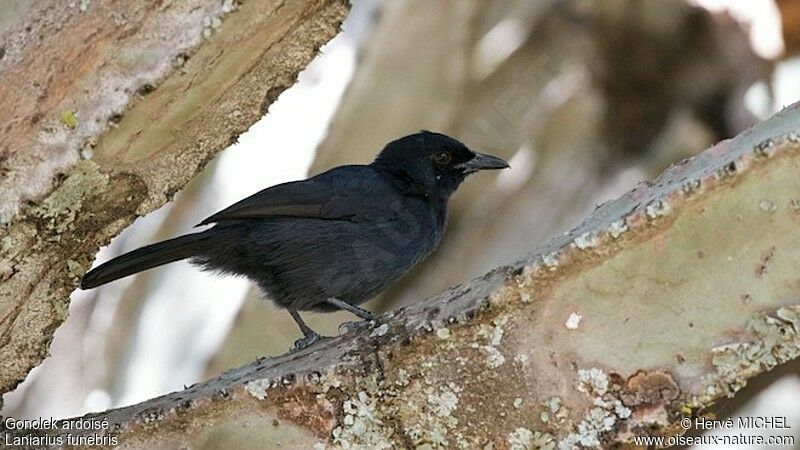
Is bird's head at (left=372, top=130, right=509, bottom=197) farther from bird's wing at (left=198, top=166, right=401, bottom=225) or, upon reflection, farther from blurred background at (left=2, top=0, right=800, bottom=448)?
blurred background at (left=2, top=0, right=800, bottom=448)

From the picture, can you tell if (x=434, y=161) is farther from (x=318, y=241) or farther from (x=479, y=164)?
(x=318, y=241)

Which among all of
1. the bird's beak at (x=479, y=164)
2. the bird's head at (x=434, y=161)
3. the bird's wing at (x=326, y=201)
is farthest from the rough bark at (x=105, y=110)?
the bird's beak at (x=479, y=164)

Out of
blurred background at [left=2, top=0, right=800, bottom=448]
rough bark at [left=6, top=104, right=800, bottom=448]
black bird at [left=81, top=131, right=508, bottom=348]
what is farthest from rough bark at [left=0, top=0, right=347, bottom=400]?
blurred background at [left=2, top=0, right=800, bottom=448]

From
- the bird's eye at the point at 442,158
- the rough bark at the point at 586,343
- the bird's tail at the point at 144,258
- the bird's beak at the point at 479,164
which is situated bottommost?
the rough bark at the point at 586,343

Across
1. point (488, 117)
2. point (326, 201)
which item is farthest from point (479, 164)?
point (488, 117)

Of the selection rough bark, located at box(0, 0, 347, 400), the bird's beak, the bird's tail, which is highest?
the bird's beak

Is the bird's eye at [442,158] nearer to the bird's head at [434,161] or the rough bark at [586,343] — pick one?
the bird's head at [434,161]

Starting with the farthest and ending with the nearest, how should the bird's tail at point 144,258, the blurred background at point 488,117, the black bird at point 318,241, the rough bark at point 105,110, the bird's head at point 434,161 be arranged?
1. the blurred background at point 488,117
2. the bird's head at point 434,161
3. the black bird at point 318,241
4. the bird's tail at point 144,258
5. the rough bark at point 105,110
